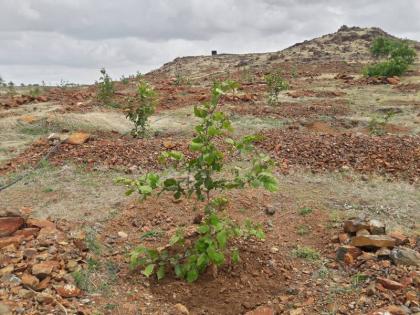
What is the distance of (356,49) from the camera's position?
111ft

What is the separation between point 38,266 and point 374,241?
2.76m

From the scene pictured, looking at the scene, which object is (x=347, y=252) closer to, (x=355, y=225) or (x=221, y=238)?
(x=355, y=225)

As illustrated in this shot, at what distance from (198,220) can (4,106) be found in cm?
992

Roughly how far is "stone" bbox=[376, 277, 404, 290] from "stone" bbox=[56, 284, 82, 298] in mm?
2232

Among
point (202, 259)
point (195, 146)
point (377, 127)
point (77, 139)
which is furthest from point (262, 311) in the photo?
point (377, 127)

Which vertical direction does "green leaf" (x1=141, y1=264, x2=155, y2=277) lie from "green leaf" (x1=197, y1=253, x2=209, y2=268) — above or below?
below

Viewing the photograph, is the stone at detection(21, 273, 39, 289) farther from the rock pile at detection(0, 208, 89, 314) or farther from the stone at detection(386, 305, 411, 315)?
the stone at detection(386, 305, 411, 315)

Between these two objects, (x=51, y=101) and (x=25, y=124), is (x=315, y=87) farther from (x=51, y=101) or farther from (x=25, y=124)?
(x=25, y=124)

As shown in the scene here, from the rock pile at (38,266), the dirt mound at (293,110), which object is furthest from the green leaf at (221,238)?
the dirt mound at (293,110)

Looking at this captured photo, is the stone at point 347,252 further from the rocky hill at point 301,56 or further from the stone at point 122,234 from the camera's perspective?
the rocky hill at point 301,56

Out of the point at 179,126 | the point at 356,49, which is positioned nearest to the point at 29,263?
the point at 179,126

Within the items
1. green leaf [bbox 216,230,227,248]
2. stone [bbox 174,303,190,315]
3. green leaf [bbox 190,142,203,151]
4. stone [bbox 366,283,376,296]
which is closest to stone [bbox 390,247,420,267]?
stone [bbox 366,283,376,296]

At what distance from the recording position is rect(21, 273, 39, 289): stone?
10.4 feet

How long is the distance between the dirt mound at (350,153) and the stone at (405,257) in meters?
2.69
